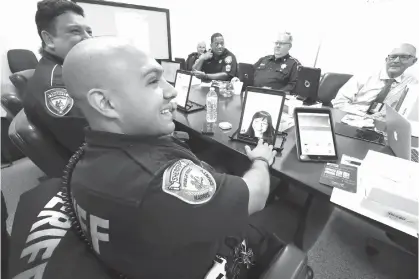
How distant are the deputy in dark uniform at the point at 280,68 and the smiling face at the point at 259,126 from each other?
1719mm

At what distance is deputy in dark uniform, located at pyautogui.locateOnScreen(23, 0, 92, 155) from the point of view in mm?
993

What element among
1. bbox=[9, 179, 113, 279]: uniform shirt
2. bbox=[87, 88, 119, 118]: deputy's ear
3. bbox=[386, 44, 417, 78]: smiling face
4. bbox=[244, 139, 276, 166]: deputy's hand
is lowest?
bbox=[9, 179, 113, 279]: uniform shirt

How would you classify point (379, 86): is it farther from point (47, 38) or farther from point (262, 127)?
point (47, 38)


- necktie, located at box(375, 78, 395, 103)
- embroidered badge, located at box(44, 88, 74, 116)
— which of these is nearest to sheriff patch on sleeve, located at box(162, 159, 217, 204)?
embroidered badge, located at box(44, 88, 74, 116)

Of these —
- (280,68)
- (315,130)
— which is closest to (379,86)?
(280,68)

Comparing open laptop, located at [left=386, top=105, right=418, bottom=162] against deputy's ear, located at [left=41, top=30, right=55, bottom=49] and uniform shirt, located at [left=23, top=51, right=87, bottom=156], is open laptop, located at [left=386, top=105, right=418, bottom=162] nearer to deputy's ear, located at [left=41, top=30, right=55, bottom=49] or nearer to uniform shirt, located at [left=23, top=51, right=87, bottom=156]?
uniform shirt, located at [left=23, top=51, right=87, bottom=156]

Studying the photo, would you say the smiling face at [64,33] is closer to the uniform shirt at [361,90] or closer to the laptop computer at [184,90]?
the laptop computer at [184,90]

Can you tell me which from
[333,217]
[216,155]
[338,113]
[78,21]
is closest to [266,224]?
[333,217]

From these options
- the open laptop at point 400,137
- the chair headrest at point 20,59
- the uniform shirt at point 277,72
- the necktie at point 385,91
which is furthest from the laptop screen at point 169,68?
the chair headrest at point 20,59

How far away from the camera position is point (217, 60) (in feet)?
11.2

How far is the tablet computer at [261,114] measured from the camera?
0.98 metres

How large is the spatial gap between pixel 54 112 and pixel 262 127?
0.97 meters

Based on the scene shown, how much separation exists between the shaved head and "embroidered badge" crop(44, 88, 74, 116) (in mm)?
561

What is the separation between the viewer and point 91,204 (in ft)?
1.49
